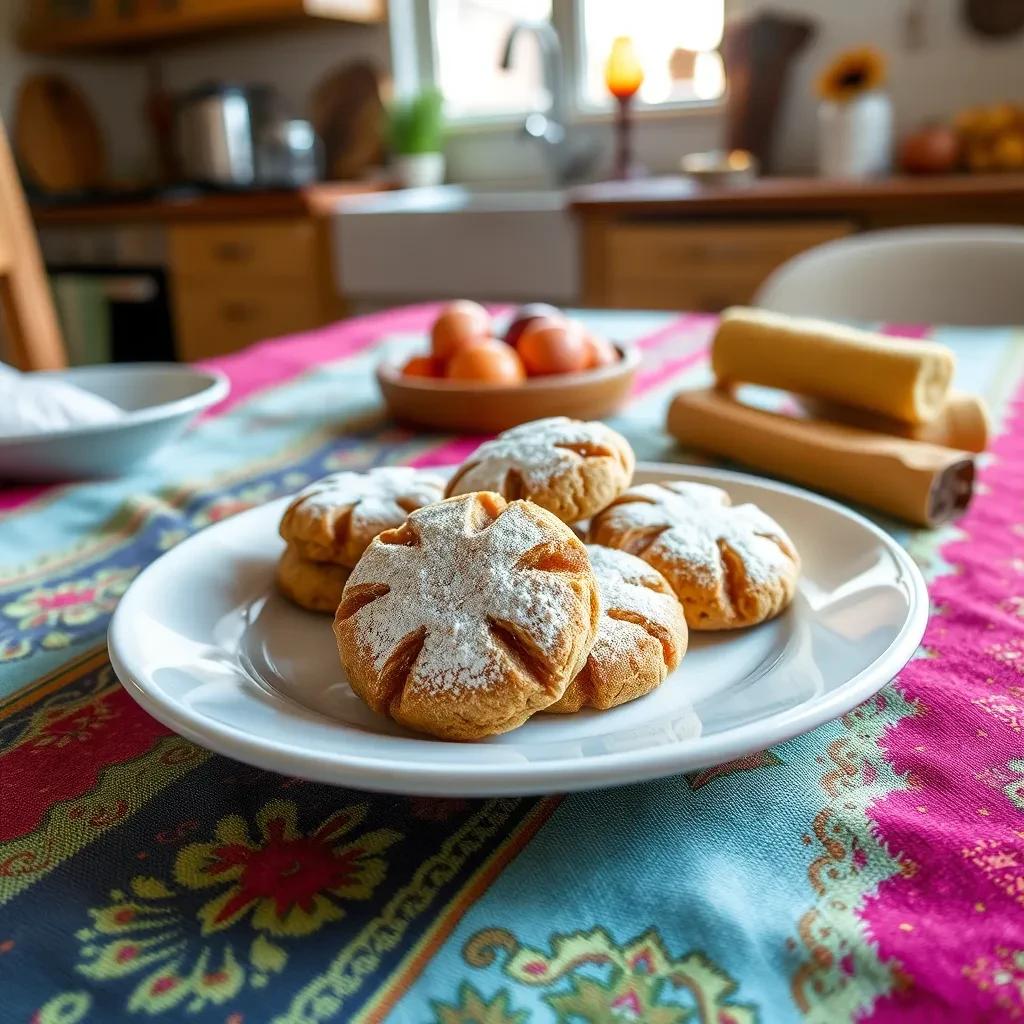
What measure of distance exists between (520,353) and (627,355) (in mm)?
126

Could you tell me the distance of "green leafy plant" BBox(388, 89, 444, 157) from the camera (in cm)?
339

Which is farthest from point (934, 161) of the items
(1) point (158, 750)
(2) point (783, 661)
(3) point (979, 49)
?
(1) point (158, 750)

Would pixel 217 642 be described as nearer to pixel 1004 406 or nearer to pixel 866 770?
pixel 866 770

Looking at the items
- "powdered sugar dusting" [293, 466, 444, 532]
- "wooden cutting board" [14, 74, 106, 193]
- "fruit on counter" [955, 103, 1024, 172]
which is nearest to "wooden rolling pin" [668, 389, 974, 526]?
"powdered sugar dusting" [293, 466, 444, 532]

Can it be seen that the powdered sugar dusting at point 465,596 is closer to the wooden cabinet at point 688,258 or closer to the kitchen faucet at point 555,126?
the wooden cabinet at point 688,258

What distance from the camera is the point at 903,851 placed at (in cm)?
43

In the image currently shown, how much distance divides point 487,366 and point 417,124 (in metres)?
2.65

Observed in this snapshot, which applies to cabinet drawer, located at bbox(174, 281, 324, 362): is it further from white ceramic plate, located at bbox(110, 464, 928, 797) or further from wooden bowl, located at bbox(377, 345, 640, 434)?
white ceramic plate, located at bbox(110, 464, 928, 797)

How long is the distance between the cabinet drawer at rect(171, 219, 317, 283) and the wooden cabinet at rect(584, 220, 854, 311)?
102cm

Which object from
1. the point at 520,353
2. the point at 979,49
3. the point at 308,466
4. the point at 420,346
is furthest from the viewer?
the point at 979,49

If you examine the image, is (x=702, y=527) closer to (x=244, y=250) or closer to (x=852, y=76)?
(x=852, y=76)

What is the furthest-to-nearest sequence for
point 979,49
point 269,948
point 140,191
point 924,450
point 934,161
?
point 140,191, point 979,49, point 934,161, point 924,450, point 269,948

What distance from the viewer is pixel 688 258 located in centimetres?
261

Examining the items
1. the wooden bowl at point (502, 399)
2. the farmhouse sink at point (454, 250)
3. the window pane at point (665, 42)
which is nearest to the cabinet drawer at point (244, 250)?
the farmhouse sink at point (454, 250)
